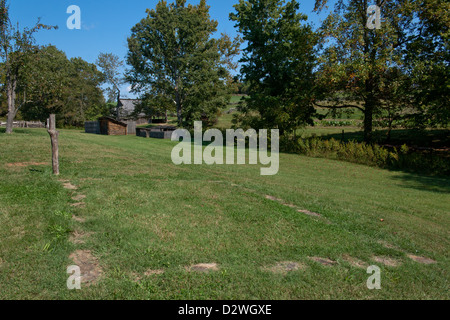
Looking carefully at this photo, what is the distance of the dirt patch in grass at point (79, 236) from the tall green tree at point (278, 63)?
1963 centimetres

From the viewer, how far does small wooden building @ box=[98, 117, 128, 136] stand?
35522 mm

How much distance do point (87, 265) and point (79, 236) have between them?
41.4 inches

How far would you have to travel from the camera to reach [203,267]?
4469 millimetres

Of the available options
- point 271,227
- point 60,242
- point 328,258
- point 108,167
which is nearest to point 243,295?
point 328,258

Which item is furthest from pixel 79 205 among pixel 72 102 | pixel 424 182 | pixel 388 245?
pixel 72 102

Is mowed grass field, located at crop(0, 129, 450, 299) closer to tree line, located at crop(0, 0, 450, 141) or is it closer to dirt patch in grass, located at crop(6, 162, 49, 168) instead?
dirt patch in grass, located at crop(6, 162, 49, 168)

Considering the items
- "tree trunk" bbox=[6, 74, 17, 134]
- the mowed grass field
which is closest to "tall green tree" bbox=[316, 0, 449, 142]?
the mowed grass field

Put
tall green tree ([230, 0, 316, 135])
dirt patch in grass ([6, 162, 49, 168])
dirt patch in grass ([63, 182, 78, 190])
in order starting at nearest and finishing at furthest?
dirt patch in grass ([63, 182, 78, 190]) → dirt patch in grass ([6, 162, 49, 168]) → tall green tree ([230, 0, 316, 135])

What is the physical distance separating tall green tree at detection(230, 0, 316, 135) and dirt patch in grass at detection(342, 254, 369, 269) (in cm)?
1851

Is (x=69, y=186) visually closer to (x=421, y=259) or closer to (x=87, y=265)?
(x=87, y=265)

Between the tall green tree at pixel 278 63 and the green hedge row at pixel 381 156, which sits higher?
the tall green tree at pixel 278 63

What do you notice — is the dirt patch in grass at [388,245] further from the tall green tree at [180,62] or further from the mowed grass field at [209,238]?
the tall green tree at [180,62]

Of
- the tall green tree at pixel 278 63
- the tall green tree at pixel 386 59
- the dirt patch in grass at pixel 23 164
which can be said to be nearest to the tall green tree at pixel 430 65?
the tall green tree at pixel 386 59

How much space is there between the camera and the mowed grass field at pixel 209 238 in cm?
401
